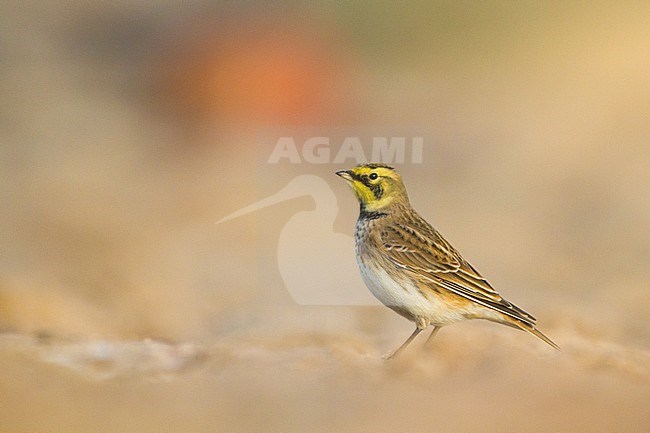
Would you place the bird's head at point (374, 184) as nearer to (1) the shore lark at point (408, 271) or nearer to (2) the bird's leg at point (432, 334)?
(1) the shore lark at point (408, 271)

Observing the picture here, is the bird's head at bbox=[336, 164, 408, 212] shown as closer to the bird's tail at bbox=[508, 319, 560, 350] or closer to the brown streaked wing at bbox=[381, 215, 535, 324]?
the brown streaked wing at bbox=[381, 215, 535, 324]

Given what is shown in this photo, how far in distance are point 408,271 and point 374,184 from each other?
24 centimetres

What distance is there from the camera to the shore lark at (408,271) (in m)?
1.92

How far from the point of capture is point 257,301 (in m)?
2.17

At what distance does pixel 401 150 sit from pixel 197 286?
723 millimetres

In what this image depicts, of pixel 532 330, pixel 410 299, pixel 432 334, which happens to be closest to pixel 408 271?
pixel 410 299

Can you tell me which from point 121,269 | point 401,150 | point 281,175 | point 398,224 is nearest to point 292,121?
point 281,175

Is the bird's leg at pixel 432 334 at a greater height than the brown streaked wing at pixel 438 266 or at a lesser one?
lesser

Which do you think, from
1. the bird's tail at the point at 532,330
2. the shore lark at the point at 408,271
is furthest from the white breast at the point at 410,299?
the bird's tail at the point at 532,330

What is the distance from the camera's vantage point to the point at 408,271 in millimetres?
1932

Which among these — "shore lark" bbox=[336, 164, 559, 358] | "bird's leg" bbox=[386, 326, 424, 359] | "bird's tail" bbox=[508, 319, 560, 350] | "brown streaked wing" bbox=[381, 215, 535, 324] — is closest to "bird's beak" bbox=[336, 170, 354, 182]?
"shore lark" bbox=[336, 164, 559, 358]

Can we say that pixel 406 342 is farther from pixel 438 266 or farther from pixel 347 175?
pixel 347 175

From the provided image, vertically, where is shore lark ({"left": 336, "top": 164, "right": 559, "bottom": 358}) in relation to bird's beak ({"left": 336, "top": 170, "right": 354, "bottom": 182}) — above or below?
below

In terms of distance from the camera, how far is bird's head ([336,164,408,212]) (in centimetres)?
194
